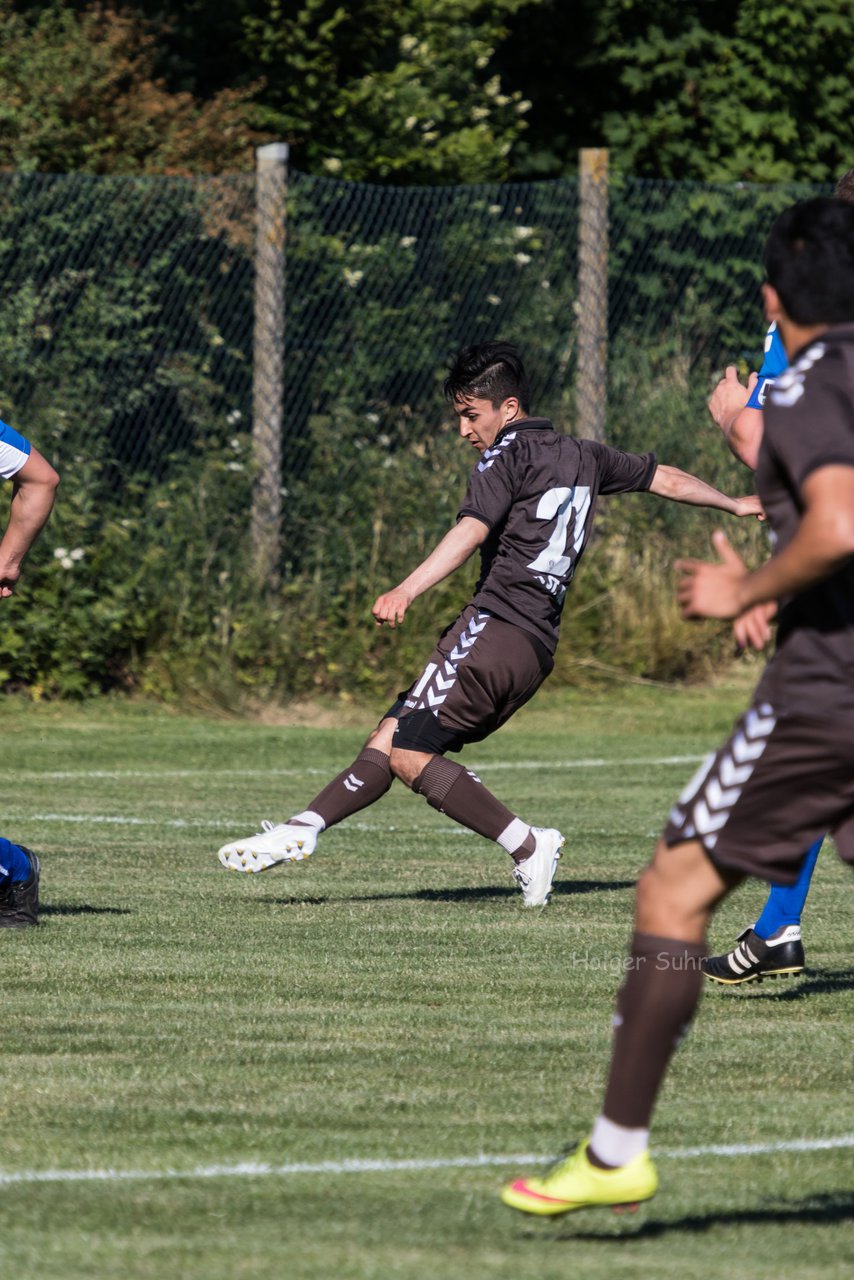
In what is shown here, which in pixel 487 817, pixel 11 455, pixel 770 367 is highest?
pixel 770 367

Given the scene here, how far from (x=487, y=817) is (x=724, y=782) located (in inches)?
152

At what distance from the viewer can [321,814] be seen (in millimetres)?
7734

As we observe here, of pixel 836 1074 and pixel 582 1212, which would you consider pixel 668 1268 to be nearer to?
pixel 582 1212

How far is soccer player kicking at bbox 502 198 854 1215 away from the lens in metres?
3.70

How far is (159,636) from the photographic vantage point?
45.9 ft

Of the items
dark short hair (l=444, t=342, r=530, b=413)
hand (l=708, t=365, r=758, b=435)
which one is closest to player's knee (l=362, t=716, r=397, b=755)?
dark short hair (l=444, t=342, r=530, b=413)

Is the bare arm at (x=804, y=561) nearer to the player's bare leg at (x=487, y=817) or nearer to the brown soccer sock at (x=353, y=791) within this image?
the player's bare leg at (x=487, y=817)

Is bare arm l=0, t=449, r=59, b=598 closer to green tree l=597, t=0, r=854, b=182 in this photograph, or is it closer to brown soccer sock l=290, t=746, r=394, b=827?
brown soccer sock l=290, t=746, r=394, b=827

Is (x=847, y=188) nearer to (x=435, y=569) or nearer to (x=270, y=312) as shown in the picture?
(x=435, y=569)

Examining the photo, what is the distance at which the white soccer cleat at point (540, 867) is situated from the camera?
754cm

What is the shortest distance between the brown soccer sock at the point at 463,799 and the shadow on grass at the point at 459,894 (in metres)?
0.38

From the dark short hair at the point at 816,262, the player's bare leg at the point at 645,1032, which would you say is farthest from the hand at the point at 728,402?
the player's bare leg at the point at 645,1032

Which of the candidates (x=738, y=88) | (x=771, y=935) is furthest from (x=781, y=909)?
(x=738, y=88)

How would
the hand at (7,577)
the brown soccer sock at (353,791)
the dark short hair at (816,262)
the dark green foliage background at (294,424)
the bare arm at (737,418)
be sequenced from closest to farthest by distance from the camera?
the dark short hair at (816,262) → the bare arm at (737,418) → the hand at (7,577) → the brown soccer sock at (353,791) → the dark green foliage background at (294,424)
